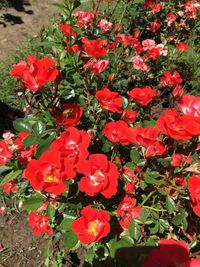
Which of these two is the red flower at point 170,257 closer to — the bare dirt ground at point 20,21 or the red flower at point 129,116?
the red flower at point 129,116

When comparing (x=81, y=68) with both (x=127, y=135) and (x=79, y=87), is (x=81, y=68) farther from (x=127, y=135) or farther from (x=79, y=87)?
(x=127, y=135)

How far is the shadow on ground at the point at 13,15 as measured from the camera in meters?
4.53

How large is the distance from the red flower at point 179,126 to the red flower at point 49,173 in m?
0.45

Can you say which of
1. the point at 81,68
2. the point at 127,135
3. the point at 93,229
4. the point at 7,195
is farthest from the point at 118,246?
the point at 7,195

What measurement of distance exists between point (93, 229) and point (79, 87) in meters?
0.92

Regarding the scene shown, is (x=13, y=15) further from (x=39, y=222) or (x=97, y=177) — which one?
(x=97, y=177)

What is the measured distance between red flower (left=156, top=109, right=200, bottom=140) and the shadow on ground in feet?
11.7

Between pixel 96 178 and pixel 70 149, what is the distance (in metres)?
0.16

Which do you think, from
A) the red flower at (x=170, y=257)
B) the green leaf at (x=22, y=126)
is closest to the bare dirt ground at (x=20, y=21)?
the green leaf at (x=22, y=126)

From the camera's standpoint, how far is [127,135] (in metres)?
1.64

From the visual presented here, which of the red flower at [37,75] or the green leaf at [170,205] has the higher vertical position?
the red flower at [37,75]

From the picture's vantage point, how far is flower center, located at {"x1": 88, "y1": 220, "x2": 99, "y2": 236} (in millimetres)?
1427

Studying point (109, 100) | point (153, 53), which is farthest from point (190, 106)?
point (153, 53)

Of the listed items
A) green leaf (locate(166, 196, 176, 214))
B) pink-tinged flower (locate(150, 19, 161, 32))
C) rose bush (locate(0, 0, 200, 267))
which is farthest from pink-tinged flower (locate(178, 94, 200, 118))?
pink-tinged flower (locate(150, 19, 161, 32))
